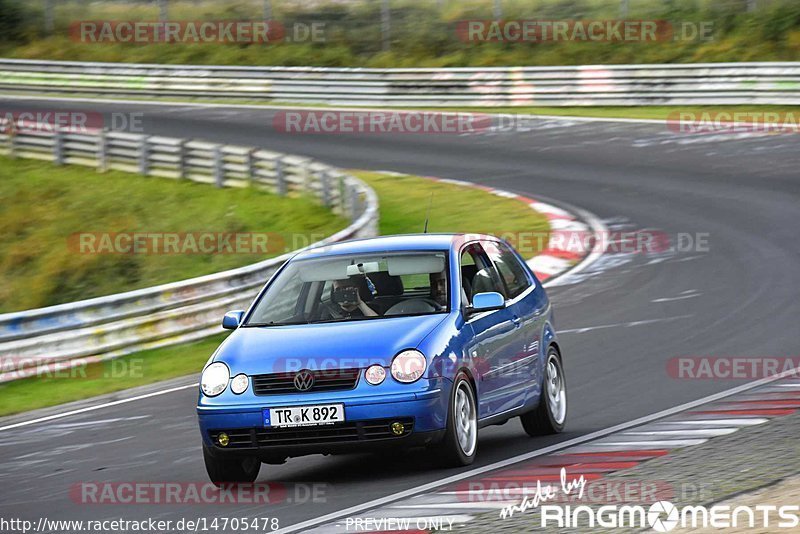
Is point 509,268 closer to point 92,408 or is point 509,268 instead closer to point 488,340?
point 488,340

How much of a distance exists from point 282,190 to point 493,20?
46.2 ft

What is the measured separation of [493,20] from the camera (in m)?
38.0

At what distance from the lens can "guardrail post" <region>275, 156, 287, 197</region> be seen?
25.5m

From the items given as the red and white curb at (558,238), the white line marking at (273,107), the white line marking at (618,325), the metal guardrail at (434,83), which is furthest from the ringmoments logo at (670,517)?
the metal guardrail at (434,83)

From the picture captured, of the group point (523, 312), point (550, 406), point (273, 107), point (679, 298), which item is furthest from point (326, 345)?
point (273, 107)

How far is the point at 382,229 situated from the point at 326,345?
13806mm

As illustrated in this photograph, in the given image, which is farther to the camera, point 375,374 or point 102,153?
point 102,153

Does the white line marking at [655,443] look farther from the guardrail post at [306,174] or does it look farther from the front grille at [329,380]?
the guardrail post at [306,174]

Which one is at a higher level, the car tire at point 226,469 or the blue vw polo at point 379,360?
the blue vw polo at point 379,360

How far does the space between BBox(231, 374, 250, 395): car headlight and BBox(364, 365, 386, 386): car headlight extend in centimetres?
71

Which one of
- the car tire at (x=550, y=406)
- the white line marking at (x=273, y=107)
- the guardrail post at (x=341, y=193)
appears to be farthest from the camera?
the white line marking at (x=273, y=107)

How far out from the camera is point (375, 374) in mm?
8250

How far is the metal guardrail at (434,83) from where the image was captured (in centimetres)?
2952

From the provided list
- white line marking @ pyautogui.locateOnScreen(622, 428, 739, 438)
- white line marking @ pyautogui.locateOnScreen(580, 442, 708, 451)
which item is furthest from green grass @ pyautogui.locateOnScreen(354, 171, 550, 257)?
white line marking @ pyautogui.locateOnScreen(580, 442, 708, 451)
